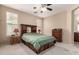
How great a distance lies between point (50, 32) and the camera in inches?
183

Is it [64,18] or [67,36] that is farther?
[67,36]

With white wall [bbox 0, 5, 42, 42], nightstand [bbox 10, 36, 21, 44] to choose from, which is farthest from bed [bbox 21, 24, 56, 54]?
nightstand [bbox 10, 36, 21, 44]

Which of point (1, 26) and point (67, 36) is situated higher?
point (1, 26)

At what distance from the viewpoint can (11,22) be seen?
5215 mm

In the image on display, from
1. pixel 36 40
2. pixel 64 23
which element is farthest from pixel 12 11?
pixel 64 23

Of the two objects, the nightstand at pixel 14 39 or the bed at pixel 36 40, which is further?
the nightstand at pixel 14 39

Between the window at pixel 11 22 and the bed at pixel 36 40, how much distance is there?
55 centimetres

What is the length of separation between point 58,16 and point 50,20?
1.61 feet

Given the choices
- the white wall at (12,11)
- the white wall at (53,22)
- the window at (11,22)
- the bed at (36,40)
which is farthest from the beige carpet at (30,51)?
the window at (11,22)

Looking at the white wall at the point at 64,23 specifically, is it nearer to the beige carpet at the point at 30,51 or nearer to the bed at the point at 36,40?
the bed at the point at 36,40

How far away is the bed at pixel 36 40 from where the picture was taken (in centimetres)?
366

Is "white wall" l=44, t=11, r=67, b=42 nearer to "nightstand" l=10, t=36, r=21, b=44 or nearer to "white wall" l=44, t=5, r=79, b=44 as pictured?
"white wall" l=44, t=5, r=79, b=44
